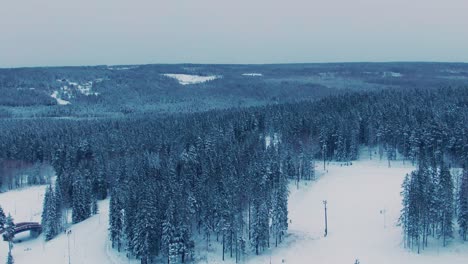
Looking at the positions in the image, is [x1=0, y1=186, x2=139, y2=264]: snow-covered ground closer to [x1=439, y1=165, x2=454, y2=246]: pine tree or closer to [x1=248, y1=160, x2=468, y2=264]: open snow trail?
[x1=248, y1=160, x2=468, y2=264]: open snow trail

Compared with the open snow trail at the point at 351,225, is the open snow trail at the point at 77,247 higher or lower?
lower

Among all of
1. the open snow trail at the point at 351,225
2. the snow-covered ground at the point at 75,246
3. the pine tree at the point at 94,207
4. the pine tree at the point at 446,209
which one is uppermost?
the pine tree at the point at 446,209

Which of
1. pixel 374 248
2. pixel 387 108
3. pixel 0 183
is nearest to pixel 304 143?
pixel 387 108

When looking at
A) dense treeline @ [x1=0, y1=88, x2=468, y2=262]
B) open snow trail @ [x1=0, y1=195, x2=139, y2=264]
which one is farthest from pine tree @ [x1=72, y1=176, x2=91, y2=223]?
open snow trail @ [x1=0, y1=195, x2=139, y2=264]

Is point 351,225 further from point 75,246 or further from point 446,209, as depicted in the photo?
point 75,246

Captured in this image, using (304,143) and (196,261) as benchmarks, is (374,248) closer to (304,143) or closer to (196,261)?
(196,261)

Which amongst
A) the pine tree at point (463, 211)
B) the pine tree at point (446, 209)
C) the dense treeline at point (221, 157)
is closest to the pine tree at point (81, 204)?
the dense treeline at point (221, 157)

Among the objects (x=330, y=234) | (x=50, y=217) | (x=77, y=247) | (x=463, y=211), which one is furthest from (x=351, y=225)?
(x=50, y=217)

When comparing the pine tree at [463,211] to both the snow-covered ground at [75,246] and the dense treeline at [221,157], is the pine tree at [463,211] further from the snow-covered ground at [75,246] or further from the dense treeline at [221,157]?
the snow-covered ground at [75,246]
